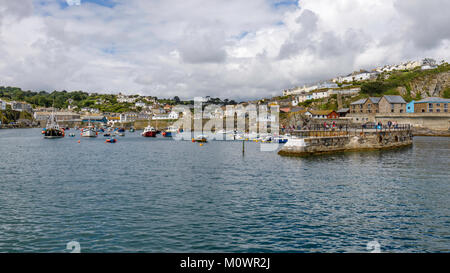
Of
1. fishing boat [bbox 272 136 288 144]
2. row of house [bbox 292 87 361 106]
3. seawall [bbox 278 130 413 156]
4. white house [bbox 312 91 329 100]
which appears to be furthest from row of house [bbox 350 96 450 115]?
fishing boat [bbox 272 136 288 144]

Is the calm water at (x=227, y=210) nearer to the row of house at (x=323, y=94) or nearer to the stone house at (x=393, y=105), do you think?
the stone house at (x=393, y=105)

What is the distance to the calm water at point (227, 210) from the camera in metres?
14.9

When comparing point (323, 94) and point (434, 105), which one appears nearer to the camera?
point (434, 105)

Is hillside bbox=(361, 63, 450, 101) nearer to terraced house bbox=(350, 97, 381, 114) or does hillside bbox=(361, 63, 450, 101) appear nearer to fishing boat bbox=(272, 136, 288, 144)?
terraced house bbox=(350, 97, 381, 114)

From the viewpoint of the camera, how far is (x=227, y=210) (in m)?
20.2

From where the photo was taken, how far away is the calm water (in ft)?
49.0

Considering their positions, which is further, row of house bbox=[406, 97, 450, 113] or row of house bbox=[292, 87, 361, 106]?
row of house bbox=[292, 87, 361, 106]

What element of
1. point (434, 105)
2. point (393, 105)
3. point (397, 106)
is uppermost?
point (393, 105)

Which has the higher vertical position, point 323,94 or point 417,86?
point 417,86

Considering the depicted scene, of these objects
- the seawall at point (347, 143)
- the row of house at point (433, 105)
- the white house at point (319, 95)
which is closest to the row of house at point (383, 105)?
the row of house at point (433, 105)

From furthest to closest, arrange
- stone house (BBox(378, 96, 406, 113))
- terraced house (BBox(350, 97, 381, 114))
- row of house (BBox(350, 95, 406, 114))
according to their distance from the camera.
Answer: terraced house (BBox(350, 97, 381, 114)) → row of house (BBox(350, 95, 406, 114)) → stone house (BBox(378, 96, 406, 113))

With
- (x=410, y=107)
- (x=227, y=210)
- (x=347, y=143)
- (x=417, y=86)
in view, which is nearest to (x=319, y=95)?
(x=417, y=86)

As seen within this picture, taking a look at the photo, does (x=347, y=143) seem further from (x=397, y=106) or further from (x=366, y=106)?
(x=397, y=106)

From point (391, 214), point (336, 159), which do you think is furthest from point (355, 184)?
point (336, 159)
